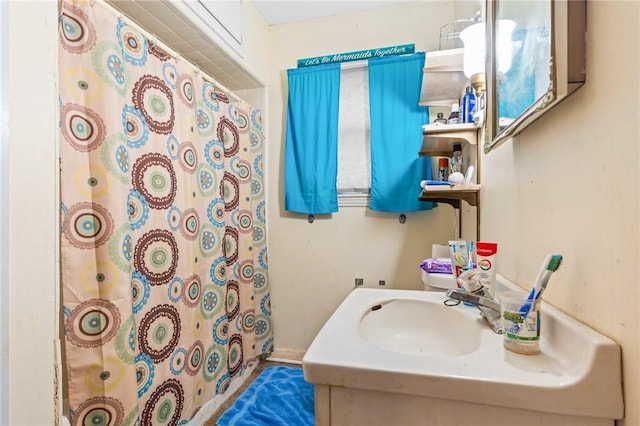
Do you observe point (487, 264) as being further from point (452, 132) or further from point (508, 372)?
point (452, 132)

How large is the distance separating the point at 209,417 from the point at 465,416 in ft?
4.70

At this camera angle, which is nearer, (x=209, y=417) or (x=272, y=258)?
(x=209, y=417)

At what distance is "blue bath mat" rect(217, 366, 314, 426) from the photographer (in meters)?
1.40

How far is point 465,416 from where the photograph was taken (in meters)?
0.45

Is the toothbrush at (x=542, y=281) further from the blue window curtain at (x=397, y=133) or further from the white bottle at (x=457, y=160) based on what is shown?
the blue window curtain at (x=397, y=133)

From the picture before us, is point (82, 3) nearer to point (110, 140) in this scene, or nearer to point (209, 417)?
point (110, 140)

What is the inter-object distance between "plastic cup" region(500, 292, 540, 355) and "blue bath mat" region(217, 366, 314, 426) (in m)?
1.17

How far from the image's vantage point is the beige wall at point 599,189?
1.25ft

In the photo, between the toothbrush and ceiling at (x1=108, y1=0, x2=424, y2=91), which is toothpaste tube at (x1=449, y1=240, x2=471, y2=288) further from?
ceiling at (x1=108, y1=0, x2=424, y2=91)

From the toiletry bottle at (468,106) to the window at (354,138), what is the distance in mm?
719

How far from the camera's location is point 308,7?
76.7 inches

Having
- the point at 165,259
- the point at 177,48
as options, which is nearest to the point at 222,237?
the point at 165,259

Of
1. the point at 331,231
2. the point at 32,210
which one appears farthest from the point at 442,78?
the point at 32,210

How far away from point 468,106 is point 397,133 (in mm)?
572
